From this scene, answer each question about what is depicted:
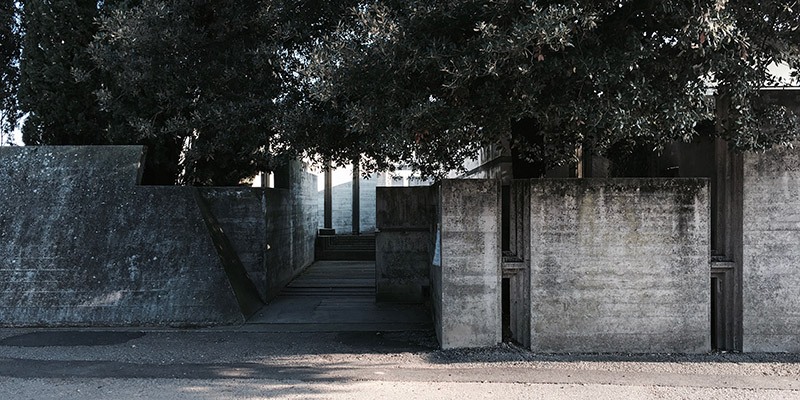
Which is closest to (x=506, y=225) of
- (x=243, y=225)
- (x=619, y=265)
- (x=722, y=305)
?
(x=619, y=265)

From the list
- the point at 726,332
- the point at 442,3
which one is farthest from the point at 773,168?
the point at 442,3

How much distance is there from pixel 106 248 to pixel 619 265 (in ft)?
22.7

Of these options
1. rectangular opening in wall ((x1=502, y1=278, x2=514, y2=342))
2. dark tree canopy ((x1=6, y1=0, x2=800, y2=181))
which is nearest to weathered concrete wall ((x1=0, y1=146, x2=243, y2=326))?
dark tree canopy ((x1=6, y1=0, x2=800, y2=181))

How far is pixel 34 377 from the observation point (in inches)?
219

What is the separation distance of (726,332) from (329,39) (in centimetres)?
555

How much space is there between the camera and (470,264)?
632cm

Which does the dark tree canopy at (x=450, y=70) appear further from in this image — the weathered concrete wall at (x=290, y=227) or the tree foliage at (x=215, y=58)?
the weathered concrete wall at (x=290, y=227)

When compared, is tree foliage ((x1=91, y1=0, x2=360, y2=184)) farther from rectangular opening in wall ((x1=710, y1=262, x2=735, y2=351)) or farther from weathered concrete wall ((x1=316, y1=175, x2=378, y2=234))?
weathered concrete wall ((x1=316, y1=175, x2=378, y2=234))

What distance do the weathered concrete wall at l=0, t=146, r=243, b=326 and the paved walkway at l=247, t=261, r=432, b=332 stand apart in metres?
0.76

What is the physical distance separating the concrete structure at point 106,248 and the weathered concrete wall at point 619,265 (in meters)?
4.35

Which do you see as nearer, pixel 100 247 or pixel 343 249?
pixel 100 247

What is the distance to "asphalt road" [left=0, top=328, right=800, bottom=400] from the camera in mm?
5102

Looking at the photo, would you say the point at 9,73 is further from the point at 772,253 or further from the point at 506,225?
the point at 772,253

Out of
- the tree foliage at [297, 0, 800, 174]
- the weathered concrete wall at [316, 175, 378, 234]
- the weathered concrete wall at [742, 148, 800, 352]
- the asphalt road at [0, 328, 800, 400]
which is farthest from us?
the weathered concrete wall at [316, 175, 378, 234]
